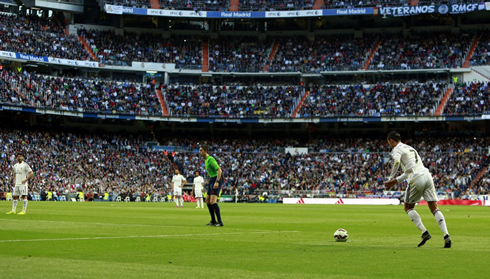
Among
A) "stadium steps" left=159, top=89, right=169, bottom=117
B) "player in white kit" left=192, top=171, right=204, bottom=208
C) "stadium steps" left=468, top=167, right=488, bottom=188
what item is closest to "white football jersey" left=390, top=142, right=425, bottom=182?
"player in white kit" left=192, top=171, right=204, bottom=208

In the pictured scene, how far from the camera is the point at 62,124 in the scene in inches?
3268

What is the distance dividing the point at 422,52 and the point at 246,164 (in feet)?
86.8

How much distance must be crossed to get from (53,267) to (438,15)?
83.3 metres

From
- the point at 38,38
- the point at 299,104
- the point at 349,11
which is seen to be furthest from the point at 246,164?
the point at 38,38

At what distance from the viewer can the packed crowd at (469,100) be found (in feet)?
253

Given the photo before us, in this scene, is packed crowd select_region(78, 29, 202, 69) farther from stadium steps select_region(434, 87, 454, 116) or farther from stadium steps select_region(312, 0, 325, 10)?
stadium steps select_region(434, 87, 454, 116)

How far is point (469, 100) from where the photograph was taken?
7862cm

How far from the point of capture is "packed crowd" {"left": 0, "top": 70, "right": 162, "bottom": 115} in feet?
249

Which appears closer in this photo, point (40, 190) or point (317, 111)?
point (40, 190)

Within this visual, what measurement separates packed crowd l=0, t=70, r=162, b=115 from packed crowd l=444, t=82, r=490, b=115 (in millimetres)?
34665

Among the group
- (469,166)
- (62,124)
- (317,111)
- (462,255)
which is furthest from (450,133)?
(462,255)

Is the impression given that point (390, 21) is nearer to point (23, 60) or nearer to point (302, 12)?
point (302, 12)

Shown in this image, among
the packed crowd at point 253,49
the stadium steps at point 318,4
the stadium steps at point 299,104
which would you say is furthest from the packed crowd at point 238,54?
the stadium steps at point 318,4

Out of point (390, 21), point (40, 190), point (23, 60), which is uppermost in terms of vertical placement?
point (390, 21)
